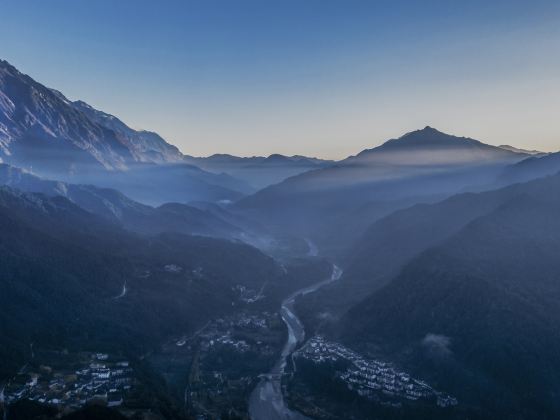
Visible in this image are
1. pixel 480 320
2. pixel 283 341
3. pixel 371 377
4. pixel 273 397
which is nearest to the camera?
pixel 273 397

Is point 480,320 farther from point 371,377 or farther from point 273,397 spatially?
point 273,397

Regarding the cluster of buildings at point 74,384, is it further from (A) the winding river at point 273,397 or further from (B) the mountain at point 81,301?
(A) the winding river at point 273,397

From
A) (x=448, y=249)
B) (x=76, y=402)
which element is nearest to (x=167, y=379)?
(x=76, y=402)

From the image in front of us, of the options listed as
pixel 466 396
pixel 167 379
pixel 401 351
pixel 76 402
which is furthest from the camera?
pixel 401 351

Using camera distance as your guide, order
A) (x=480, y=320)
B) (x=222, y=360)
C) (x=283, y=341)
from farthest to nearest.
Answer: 1. (x=283, y=341)
2. (x=222, y=360)
3. (x=480, y=320)

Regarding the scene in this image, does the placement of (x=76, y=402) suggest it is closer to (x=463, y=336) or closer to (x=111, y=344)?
(x=111, y=344)

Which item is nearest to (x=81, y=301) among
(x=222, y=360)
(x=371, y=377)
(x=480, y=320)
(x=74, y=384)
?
(x=222, y=360)
